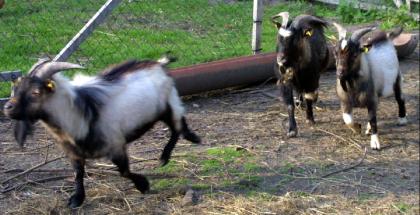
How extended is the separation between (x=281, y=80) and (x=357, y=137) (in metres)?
0.81

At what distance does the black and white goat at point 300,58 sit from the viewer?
628cm

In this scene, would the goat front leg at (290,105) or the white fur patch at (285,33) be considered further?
the goat front leg at (290,105)

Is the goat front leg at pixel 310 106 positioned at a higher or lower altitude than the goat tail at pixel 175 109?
lower

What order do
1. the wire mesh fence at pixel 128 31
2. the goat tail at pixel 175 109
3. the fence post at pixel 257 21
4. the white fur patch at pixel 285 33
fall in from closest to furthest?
1. the goat tail at pixel 175 109
2. the white fur patch at pixel 285 33
3. the fence post at pixel 257 21
4. the wire mesh fence at pixel 128 31

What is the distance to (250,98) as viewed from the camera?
7.54 m

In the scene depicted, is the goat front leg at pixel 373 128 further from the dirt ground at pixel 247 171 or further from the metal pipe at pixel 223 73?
the metal pipe at pixel 223 73

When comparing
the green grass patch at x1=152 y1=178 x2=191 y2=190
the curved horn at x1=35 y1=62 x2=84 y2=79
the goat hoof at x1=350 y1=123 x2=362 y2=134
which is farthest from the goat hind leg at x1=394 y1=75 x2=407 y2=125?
the curved horn at x1=35 y1=62 x2=84 y2=79

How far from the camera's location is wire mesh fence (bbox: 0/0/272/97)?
844 centimetres

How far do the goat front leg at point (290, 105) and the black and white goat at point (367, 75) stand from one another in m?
0.42

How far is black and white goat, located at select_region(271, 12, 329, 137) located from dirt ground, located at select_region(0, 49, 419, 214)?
0.28 m

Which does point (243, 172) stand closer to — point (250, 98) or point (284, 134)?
point (284, 134)

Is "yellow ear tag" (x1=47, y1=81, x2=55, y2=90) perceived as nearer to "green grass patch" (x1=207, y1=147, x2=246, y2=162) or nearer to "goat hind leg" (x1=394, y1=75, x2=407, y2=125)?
"green grass patch" (x1=207, y1=147, x2=246, y2=162)

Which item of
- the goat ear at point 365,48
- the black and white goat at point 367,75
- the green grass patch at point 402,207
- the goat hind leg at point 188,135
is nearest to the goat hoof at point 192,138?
the goat hind leg at point 188,135

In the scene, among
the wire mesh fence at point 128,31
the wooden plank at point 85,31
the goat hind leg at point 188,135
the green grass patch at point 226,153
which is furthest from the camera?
the wire mesh fence at point 128,31
